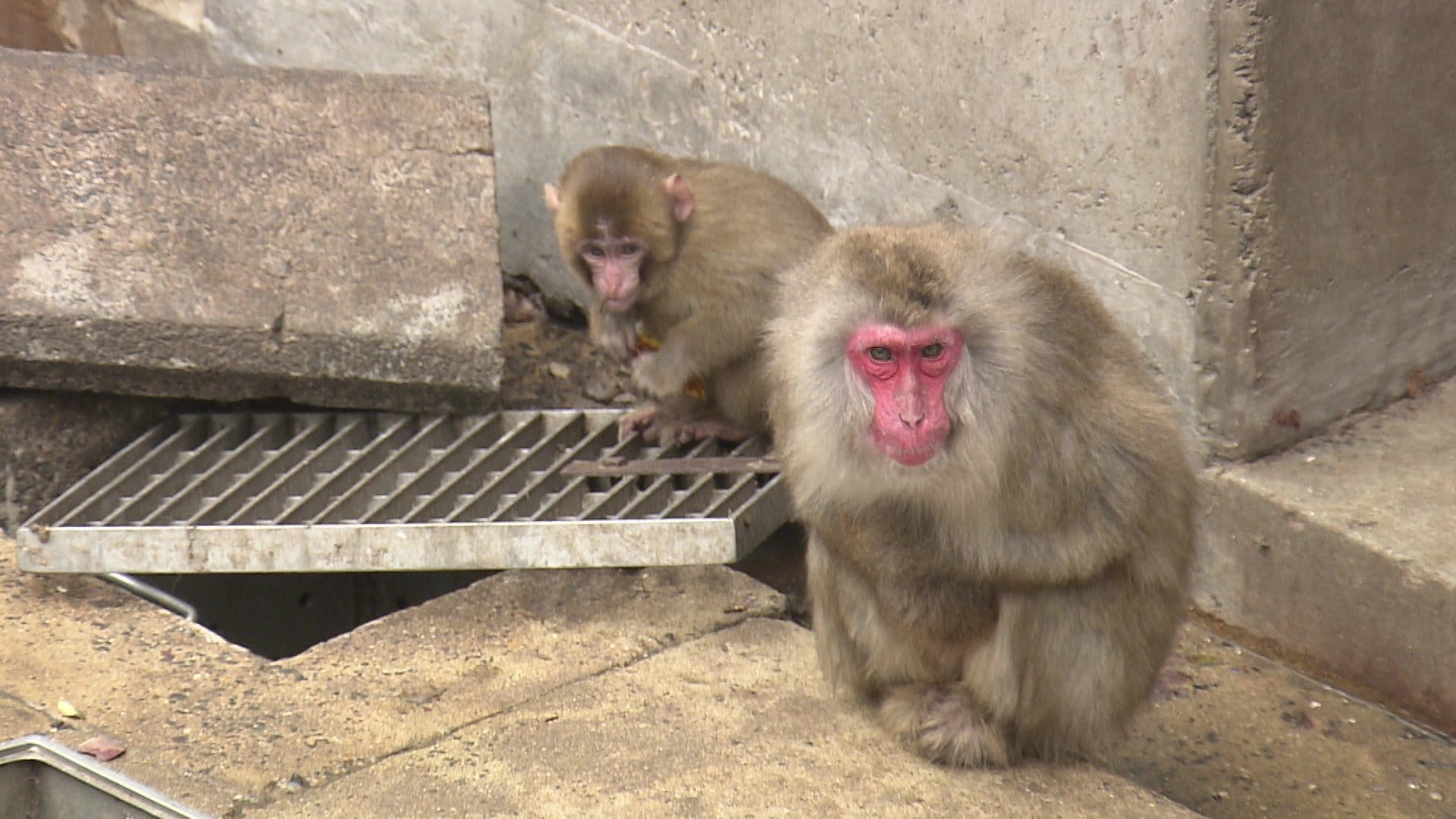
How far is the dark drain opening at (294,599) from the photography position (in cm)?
511

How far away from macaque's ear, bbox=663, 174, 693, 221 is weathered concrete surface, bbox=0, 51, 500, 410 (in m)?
0.56

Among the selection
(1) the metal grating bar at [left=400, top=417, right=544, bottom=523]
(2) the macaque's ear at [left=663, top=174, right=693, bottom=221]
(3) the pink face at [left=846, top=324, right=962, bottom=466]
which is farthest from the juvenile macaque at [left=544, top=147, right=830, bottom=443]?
(3) the pink face at [left=846, top=324, right=962, bottom=466]

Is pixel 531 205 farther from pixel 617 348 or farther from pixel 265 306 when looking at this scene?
pixel 265 306

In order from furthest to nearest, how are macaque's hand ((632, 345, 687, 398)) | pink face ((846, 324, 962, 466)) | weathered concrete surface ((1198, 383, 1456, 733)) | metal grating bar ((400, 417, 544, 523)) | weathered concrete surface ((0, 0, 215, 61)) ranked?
1. weathered concrete surface ((0, 0, 215, 61))
2. macaque's hand ((632, 345, 687, 398))
3. metal grating bar ((400, 417, 544, 523))
4. weathered concrete surface ((1198, 383, 1456, 733))
5. pink face ((846, 324, 962, 466))

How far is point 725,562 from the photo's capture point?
445 cm

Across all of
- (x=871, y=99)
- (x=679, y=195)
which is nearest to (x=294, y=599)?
(x=679, y=195)

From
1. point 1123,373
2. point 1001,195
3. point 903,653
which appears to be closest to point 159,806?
point 903,653

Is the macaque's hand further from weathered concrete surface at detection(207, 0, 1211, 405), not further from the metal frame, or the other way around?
the metal frame

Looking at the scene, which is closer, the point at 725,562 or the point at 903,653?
the point at 903,653

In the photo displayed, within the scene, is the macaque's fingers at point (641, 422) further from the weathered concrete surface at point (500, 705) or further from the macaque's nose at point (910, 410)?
the macaque's nose at point (910, 410)

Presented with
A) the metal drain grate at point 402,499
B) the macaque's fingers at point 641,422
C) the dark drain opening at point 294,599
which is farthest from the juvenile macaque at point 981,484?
the dark drain opening at point 294,599

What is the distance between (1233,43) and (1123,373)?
45.7 inches

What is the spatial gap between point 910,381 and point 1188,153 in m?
1.48

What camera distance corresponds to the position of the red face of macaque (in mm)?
4934
